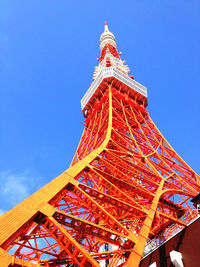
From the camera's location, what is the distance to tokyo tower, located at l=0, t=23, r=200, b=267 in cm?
468

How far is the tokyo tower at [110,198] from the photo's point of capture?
4.68 m

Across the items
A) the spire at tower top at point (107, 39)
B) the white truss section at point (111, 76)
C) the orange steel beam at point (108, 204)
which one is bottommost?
the orange steel beam at point (108, 204)

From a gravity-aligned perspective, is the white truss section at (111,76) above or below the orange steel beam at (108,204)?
above

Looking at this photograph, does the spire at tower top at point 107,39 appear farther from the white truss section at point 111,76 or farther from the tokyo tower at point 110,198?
the white truss section at point 111,76

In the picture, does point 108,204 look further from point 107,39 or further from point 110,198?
point 107,39

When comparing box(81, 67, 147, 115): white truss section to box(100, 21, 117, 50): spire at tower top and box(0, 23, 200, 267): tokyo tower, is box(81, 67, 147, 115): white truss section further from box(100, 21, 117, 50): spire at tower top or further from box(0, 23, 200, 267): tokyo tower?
box(100, 21, 117, 50): spire at tower top

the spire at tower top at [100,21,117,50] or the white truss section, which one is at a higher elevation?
the spire at tower top at [100,21,117,50]

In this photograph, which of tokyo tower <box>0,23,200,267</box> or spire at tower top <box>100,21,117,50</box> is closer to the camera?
tokyo tower <box>0,23,200,267</box>

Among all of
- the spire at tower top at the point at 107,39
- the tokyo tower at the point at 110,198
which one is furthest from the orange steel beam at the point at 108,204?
the spire at tower top at the point at 107,39

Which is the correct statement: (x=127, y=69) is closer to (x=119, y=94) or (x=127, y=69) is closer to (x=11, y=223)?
(x=119, y=94)

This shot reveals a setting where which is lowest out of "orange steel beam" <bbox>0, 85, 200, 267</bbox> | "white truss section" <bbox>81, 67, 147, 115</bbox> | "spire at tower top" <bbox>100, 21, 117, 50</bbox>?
"orange steel beam" <bbox>0, 85, 200, 267</bbox>

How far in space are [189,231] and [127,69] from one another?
1888 cm

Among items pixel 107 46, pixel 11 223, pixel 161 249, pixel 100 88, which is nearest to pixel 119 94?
pixel 100 88

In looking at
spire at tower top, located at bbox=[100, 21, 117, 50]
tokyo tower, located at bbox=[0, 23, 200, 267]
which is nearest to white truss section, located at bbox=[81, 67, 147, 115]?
tokyo tower, located at bbox=[0, 23, 200, 267]
